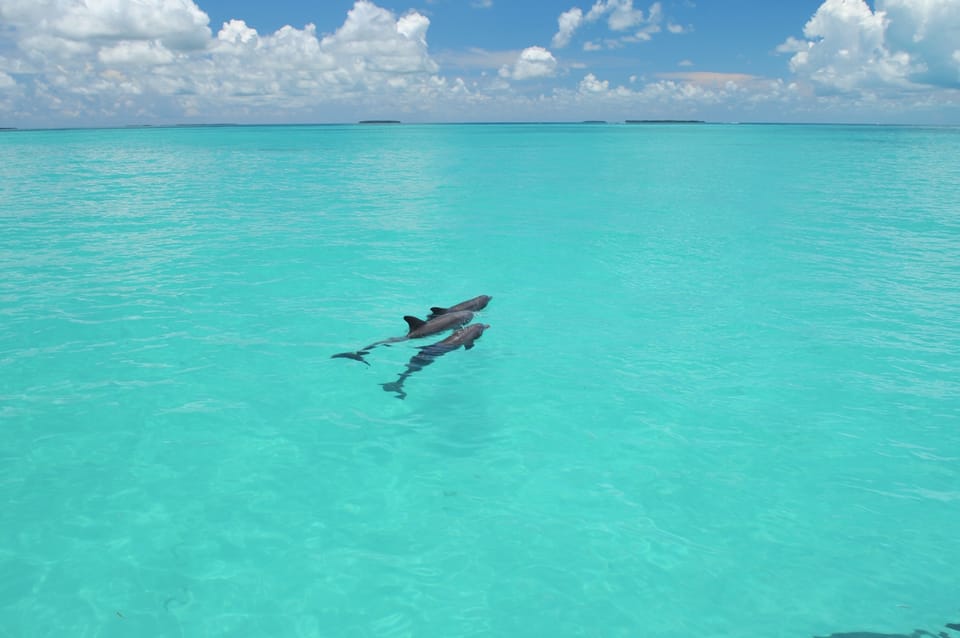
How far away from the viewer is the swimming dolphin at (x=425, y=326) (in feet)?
52.1

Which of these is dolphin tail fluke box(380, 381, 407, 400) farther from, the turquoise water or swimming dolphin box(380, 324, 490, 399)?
the turquoise water

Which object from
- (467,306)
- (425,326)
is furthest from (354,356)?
(467,306)

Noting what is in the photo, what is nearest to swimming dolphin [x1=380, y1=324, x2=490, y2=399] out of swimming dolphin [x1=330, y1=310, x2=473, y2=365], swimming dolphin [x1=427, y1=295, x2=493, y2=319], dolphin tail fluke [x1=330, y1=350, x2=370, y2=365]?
swimming dolphin [x1=330, y1=310, x2=473, y2=365]

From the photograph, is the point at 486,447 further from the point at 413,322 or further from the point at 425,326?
the point at 425,326

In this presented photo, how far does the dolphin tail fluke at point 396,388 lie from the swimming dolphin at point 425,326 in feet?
5.30

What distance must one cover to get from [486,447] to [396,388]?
3.25m

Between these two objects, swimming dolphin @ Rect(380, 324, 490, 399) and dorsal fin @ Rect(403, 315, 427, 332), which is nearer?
swimming dolphin @ Rect(380, 324, 490, 399)

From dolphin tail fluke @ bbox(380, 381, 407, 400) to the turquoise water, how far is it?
0.31 m

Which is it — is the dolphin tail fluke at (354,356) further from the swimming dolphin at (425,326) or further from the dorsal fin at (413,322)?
the dorsal fin at (413,322)

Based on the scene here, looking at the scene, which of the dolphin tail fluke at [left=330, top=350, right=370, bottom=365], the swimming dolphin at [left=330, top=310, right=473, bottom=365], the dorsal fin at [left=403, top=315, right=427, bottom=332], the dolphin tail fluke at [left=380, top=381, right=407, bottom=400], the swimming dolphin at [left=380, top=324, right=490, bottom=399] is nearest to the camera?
the dolphin tail fluke at [left=380, top=381, right=407, bottom=400]

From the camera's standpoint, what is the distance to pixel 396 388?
1384 centimetres

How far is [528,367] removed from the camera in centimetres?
1506

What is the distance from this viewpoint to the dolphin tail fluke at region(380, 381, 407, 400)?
44.5ft

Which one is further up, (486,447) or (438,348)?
(486,447)
